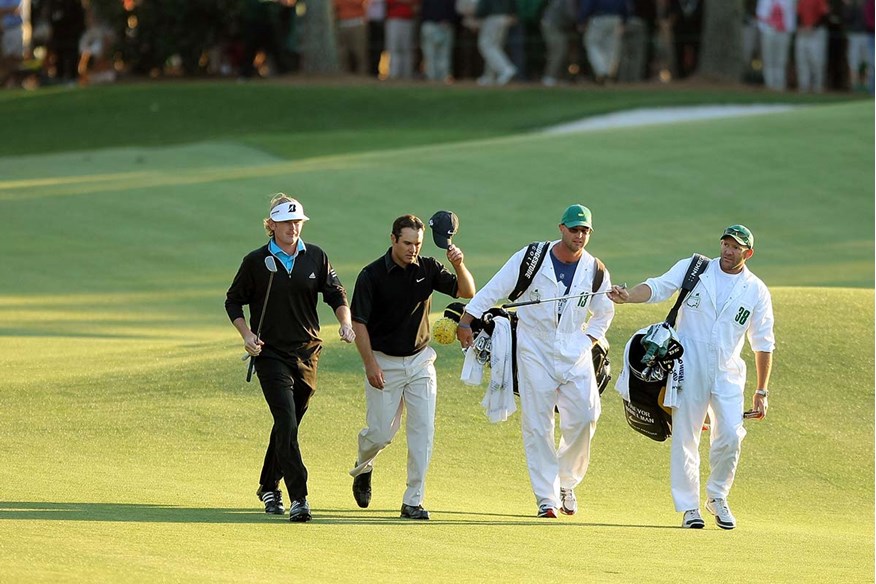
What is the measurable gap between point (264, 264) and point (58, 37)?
3032 centimetres

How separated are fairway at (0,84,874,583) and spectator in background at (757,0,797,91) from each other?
1.34m

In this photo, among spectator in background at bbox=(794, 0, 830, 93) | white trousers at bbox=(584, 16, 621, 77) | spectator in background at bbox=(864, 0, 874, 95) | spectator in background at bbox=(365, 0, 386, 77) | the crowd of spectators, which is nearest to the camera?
spectator in background at bbox=(864, 0, 874, 95)

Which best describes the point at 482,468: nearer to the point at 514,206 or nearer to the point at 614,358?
the point at 614,358

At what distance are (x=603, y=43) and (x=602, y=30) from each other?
0.71m

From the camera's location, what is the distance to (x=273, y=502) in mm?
9445

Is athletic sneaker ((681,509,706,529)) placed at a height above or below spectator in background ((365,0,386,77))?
below

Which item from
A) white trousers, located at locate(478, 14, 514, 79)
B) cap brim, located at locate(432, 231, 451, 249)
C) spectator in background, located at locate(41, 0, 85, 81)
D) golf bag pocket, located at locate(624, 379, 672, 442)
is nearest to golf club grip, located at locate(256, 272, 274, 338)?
cap brim, located at locate(432, 231, 451, 249)

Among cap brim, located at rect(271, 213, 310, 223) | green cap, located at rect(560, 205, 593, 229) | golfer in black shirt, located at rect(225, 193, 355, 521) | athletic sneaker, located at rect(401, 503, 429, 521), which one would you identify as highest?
cap brim, located at rect(271, 213, 310, 223)

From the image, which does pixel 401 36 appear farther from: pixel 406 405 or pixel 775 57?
pixel 406 405

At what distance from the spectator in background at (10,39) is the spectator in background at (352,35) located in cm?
686

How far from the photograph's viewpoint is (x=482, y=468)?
38.1 feet

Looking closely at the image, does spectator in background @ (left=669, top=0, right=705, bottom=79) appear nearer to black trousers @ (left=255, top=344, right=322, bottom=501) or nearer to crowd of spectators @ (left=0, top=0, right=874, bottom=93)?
crowd of spectators @ (left=0, top=0, right=874, bottom=93)

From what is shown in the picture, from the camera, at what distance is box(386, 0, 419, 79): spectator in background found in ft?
110

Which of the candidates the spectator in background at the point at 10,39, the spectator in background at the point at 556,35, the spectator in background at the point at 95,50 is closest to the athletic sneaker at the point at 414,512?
the spectator in background at the point at 556,35
